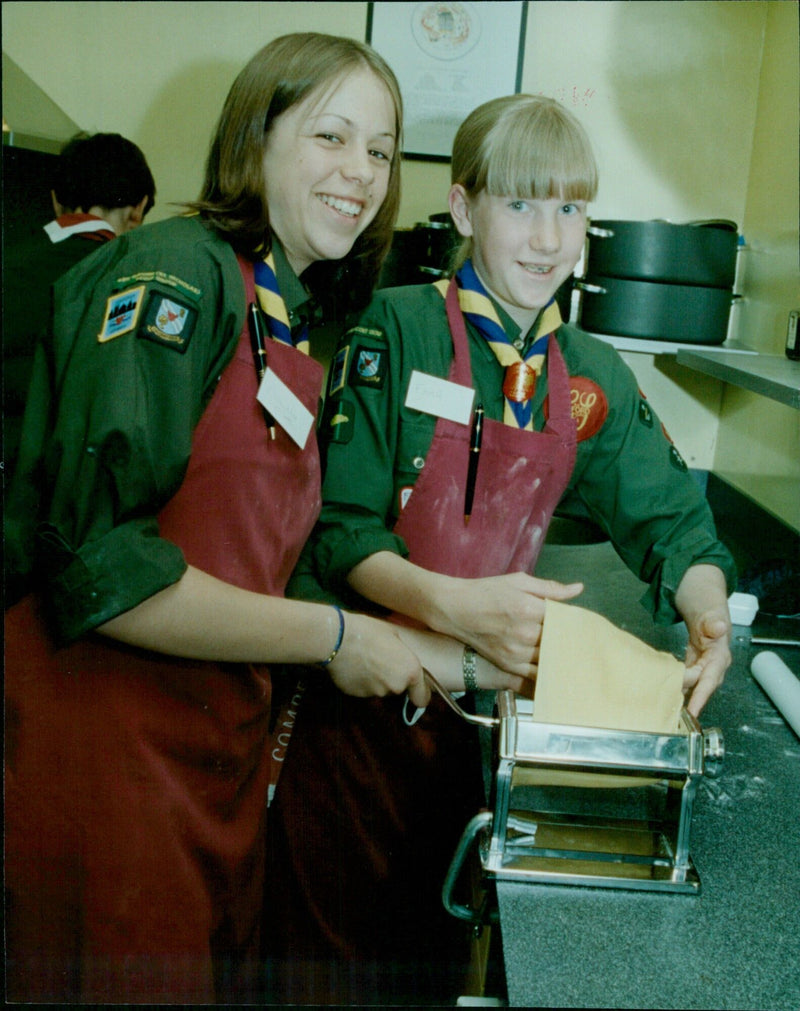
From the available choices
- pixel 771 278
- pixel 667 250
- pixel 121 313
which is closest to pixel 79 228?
pixel 121 313

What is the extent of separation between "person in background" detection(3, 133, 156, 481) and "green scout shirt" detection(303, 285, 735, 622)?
0.27 m

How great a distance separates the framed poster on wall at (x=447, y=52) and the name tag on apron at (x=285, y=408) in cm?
34

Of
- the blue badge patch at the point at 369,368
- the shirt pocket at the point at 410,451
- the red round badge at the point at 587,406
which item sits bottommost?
the shirt pocket at the point at 410,451

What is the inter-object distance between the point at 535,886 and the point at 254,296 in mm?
522

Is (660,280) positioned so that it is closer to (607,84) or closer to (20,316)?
(607,84)

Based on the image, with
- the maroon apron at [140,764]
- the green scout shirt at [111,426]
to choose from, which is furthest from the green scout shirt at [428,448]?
the green scout shirt at [111,426]

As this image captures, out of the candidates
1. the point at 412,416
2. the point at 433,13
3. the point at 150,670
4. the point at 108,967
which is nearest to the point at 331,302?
the point at 412,416

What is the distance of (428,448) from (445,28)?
16.4 inches

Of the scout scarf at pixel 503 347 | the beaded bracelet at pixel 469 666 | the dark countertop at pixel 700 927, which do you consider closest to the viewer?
the dark countertop at pixel 700 927

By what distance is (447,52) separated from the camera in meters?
0.82

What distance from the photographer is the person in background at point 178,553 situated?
59cm

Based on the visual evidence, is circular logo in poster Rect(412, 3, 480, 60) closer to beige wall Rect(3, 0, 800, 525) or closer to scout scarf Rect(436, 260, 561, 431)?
beige wall Rect(3, 0, 800, 525)

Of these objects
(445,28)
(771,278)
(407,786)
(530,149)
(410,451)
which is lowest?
(407,786)

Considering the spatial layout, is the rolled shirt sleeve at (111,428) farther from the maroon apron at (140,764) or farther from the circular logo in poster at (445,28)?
the circular logo in poster at (445,28)
